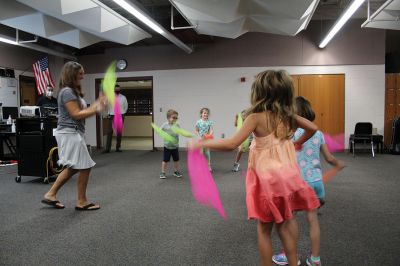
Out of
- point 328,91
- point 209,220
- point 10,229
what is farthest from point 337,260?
point 328,91

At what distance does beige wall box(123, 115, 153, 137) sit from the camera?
52.6 ft

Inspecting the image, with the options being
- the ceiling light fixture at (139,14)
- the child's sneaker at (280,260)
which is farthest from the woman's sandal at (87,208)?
the ceiling light fixture at (139,14)

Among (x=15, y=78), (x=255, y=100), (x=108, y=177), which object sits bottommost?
(x=108, y=177)

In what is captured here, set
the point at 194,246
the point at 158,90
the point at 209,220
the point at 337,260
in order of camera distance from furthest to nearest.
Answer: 1. the point at 158,90
2. the point at 209,220
3. the point at 194,246
4. the point at 337,260

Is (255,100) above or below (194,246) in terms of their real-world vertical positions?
above

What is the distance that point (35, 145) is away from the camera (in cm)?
529

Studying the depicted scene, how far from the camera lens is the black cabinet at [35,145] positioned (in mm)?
5262

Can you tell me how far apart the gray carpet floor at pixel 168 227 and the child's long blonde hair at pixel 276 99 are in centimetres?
123

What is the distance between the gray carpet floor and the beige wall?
1078cm

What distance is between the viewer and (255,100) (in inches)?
66.7

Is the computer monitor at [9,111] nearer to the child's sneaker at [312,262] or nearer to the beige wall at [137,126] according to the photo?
the beige wall at [137,126]

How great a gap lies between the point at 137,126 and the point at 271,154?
591 inches

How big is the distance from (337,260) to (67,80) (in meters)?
2.98

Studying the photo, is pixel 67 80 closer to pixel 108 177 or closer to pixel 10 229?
pixel 10 229
